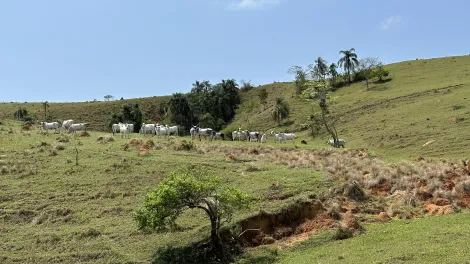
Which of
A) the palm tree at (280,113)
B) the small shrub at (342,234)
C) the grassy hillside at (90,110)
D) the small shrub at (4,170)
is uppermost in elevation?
the grassy hillside at (90,110)

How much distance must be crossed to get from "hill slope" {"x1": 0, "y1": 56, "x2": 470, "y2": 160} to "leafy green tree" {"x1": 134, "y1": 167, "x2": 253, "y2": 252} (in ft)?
83.4

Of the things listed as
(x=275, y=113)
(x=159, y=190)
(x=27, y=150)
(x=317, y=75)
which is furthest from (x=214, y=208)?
(x=275, y=113)

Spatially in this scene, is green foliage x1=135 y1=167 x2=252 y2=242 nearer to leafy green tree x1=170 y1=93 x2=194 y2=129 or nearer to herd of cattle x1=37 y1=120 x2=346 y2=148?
herd of cattle x1=37 y1=120 x2=346 y2=148

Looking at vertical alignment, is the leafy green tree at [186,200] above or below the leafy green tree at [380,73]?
below

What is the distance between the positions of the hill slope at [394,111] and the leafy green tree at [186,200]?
25419 millimetres

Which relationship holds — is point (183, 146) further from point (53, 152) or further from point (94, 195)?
point (94, 195)

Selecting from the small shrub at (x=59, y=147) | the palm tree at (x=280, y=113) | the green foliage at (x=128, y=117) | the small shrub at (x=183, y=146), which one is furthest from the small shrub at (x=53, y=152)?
the palm tree at (x=280, y=113)

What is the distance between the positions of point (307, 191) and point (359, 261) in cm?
875

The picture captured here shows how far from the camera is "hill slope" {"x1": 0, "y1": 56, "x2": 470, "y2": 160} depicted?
50531 mm

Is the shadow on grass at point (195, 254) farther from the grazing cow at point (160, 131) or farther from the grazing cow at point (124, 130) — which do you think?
the grazing cow at point (160, 131)

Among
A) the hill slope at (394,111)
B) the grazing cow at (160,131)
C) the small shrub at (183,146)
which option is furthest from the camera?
the grazing cow at (160,131)

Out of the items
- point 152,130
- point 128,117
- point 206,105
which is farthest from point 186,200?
point 206,105

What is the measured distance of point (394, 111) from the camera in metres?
67.9

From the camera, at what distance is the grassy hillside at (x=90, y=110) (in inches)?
3937
